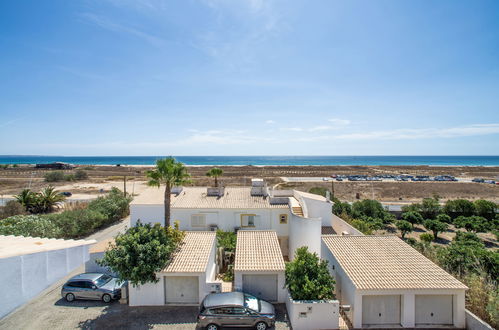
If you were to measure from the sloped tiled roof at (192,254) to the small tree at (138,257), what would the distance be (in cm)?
63

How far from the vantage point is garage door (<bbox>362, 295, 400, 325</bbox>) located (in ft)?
43.2

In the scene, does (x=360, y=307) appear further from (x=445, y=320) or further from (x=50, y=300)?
Answer: (x=50, y=300)

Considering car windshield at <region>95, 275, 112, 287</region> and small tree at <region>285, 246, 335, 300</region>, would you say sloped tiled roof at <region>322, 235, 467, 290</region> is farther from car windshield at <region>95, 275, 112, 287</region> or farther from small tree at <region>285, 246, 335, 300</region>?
car windshield at <region>95, 275, 112, 287</region>

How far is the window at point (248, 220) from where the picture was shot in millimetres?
24141

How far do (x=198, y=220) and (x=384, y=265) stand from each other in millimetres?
15652

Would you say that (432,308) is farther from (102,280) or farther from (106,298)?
(102,280)

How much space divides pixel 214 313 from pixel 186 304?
3143mm

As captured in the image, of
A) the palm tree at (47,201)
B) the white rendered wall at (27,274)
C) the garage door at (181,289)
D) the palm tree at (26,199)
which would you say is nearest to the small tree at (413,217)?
the garage door at (181,289)

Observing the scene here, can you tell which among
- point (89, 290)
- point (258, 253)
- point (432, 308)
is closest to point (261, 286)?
point (258, 253)

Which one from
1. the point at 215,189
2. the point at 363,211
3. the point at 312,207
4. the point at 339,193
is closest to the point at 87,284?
the point at 215,189

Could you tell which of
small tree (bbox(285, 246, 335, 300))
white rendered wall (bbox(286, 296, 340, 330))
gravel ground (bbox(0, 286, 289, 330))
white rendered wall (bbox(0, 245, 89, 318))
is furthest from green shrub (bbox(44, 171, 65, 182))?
white rendered wall (bbox(286, 296, 340, 330))

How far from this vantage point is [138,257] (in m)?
13.9

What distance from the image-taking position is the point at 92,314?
14.0 meters

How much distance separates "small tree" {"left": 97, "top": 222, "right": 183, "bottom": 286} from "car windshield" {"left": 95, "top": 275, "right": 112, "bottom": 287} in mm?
1764
